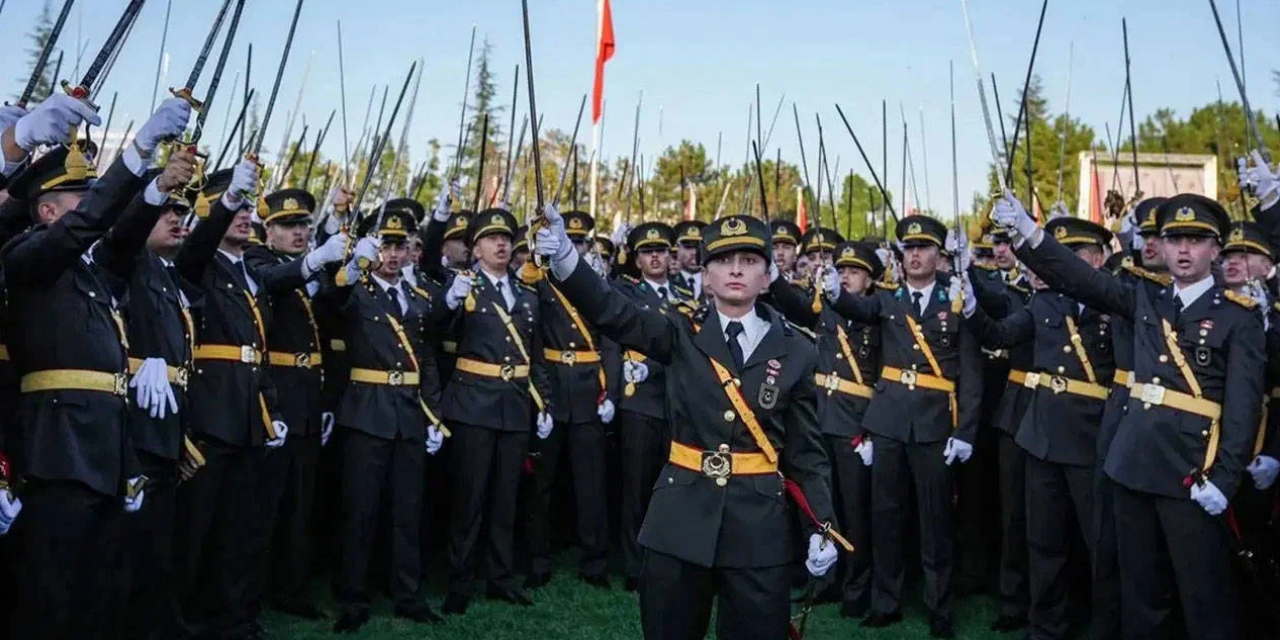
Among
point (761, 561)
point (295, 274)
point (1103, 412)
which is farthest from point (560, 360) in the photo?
point (761, 561)

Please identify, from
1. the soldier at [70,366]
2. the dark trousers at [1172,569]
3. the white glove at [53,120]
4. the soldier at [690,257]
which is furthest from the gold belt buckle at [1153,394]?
the white glove at [53,120]

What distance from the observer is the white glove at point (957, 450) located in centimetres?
799

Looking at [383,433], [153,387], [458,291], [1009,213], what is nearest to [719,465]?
[1009,213]

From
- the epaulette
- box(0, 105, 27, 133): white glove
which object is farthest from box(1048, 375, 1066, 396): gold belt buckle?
box(0, 105, 27, 133): white glove

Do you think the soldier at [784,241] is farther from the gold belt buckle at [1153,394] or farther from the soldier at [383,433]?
the gold belt buckle at [1153,394]

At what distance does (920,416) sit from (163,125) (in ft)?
18.3

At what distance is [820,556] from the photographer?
15.2ft

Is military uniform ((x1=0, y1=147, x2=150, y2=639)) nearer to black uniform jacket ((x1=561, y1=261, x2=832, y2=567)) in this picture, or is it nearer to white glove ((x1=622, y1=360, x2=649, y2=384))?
black uniform jacket ((x1=561, y1=261, x2=832, y2=567))

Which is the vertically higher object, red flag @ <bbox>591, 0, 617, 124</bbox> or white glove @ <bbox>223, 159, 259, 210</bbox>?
red flag @ <bbox>591, 0, 617, 124</bbox>

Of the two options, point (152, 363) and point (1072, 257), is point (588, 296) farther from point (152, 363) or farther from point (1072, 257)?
point (1072, 257)

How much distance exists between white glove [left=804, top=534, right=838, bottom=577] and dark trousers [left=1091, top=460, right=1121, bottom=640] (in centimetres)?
288

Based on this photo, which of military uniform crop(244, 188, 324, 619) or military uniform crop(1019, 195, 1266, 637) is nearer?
military uniform crop(1019, 195, 1266, 637)

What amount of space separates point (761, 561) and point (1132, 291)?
3288 millimetres

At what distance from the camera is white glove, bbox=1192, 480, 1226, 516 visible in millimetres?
5734
